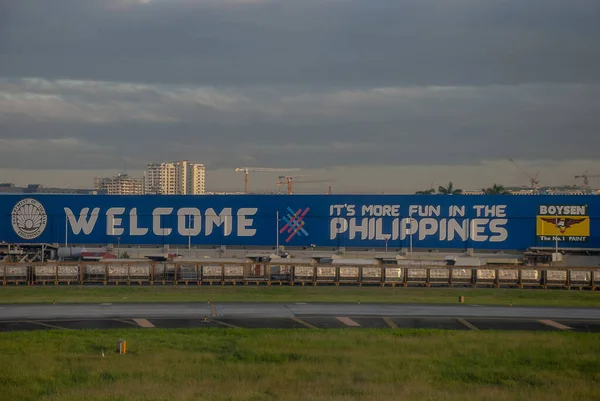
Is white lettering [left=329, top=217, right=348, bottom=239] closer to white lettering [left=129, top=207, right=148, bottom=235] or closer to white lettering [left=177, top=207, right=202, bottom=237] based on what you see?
white lettering [left=177, top=207, right=202, bottom=237]

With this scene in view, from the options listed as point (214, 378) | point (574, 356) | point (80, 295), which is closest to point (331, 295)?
point (80, 295)

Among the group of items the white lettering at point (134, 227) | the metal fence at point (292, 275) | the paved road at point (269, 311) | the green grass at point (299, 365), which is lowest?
the green grass at point (299, 365)

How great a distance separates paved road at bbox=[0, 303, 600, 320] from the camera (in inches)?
1713

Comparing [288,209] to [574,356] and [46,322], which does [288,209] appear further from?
[574,356]

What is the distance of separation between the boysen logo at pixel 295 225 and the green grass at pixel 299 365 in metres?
62.3

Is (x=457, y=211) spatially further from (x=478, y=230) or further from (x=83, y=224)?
(x=83, y=224)

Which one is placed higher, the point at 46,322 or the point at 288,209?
the point at 288,209

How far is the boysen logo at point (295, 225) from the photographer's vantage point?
99500 millimetres

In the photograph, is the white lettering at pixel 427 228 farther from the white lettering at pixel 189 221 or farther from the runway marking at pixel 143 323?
the runway marking at pixel 143 323

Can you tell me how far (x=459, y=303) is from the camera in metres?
52.2

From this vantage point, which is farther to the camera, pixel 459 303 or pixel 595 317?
pixel 459 303

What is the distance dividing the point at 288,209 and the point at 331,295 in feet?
141

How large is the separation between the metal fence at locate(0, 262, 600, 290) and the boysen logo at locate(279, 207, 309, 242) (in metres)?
30.8

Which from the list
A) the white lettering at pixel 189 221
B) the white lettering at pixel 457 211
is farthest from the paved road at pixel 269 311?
the white lettering at pixel 189 221
